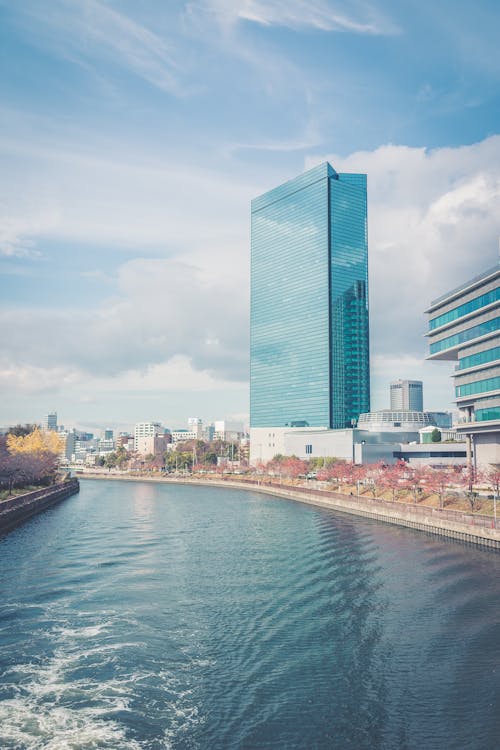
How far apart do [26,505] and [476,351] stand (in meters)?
73.5

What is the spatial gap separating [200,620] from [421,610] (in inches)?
564

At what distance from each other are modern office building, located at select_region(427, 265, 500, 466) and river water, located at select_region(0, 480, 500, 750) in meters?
35.8

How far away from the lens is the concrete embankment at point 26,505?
74812 millimetres

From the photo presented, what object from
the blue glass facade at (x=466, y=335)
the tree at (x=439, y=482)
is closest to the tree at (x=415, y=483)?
the tree at (x=439, y=482)

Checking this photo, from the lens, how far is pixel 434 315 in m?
108

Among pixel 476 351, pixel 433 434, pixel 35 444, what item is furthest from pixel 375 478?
pixel 35 444

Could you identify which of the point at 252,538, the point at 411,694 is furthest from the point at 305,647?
the point at 252,538

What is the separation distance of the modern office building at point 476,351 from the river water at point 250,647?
3583cm

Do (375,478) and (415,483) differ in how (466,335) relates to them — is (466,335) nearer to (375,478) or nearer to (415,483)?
(415,483)

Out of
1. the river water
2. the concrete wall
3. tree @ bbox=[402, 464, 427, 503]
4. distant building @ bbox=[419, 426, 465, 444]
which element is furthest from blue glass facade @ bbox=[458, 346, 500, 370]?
distant building @ bbox=[419, 426, 465, 444]

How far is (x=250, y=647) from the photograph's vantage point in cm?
3092

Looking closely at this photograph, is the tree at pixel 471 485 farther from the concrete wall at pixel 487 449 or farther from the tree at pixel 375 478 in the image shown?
the tree at pixel 375 478

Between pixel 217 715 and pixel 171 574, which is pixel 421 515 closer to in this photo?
pixel 171 574

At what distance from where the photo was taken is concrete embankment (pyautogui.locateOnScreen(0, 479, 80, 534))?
245 feet
